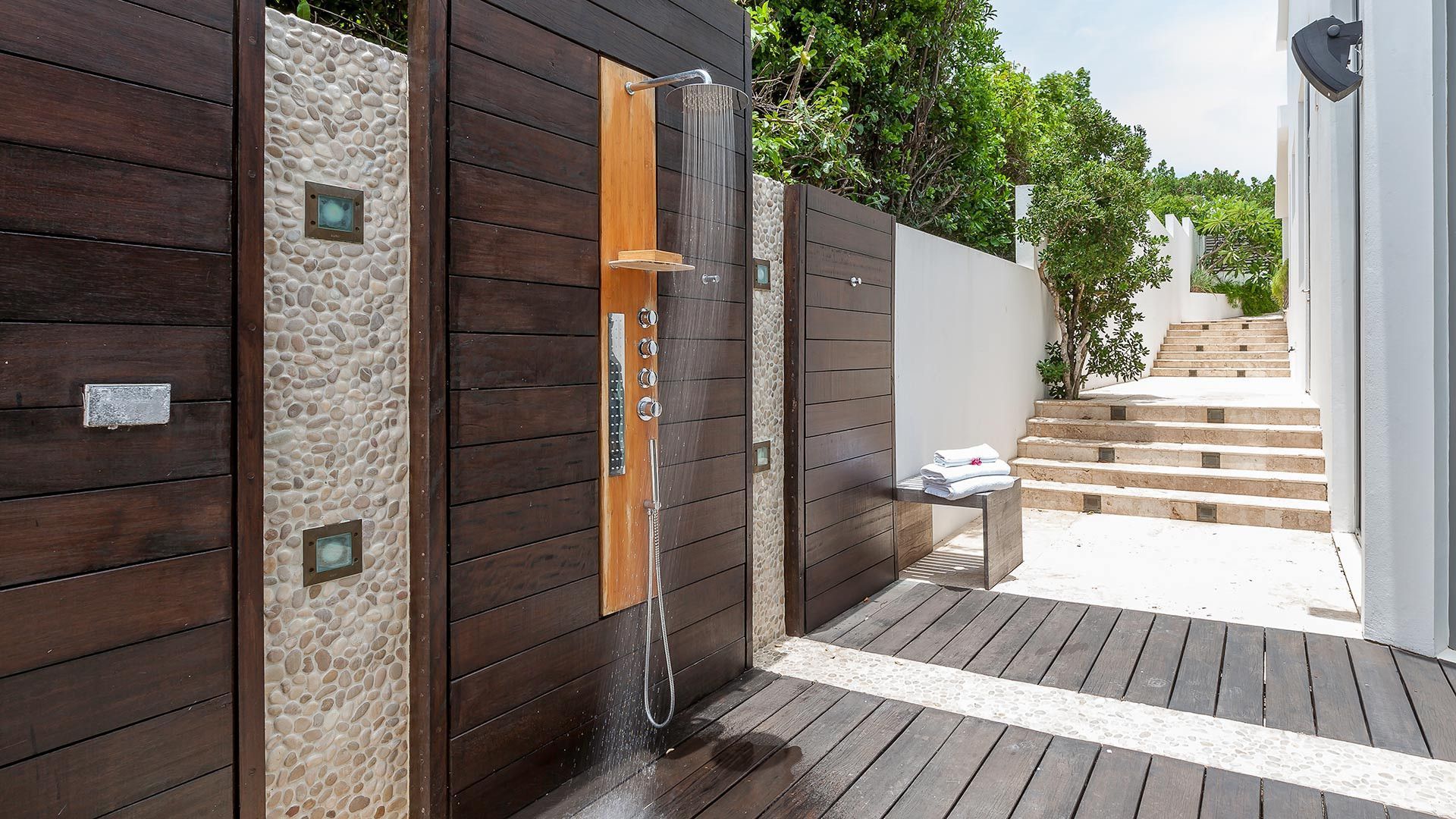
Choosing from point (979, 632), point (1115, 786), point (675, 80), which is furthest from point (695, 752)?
point (675, 80)

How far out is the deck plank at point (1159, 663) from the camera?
274cm

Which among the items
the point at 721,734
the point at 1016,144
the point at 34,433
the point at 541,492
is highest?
the point at 1016,144

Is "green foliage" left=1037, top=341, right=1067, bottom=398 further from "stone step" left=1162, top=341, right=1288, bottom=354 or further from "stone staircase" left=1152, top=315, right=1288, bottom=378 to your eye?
"stone step" left=1162, top=341, right=1288, bottom=354

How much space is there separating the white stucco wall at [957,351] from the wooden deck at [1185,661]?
97 centimetres

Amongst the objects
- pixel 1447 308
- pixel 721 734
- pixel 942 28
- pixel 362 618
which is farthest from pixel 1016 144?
pixel 362 618

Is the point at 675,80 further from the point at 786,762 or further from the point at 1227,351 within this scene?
the point at 1227,351

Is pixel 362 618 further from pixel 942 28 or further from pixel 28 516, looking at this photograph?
pixel 942 28

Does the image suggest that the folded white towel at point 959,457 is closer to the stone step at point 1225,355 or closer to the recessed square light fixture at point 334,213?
the recessed square light fixture at point 334,213

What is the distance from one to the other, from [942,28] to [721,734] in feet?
20.5

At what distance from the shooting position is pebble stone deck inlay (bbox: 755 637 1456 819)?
217 cm

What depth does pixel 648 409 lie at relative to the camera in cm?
242

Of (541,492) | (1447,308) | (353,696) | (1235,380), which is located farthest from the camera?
(1235,380)

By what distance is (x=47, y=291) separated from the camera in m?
1.26

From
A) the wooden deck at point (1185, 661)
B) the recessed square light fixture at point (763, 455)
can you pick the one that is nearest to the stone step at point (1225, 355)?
the wooden deck at point (1185, 661)
